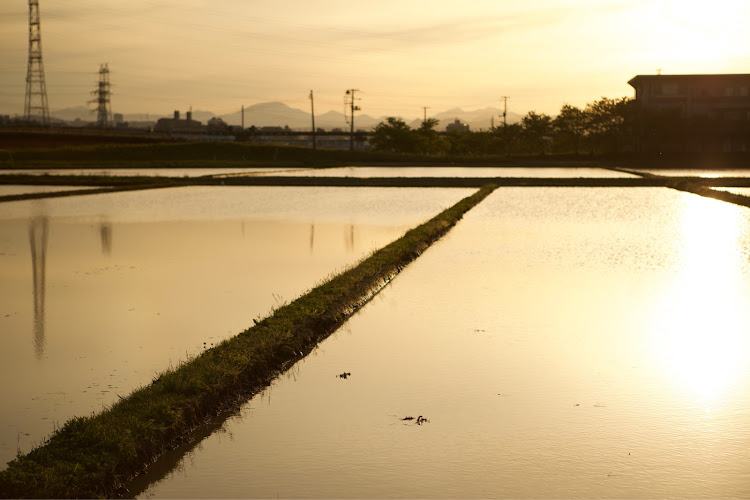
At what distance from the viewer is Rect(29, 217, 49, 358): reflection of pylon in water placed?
925 centimetres

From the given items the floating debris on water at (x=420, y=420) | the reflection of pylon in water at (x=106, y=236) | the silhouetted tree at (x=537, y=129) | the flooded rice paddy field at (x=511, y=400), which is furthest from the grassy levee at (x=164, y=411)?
the silhouetted tree at (x=537, y=129)

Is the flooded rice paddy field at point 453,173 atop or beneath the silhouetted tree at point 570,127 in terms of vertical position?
beneath

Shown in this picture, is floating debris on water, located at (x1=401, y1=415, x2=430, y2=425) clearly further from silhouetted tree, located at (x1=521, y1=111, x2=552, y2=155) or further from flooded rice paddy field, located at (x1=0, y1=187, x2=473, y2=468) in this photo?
silhouetted tree, located at (x1=521, y1=111, x2=552, y2=155)

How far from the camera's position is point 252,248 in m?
17.5

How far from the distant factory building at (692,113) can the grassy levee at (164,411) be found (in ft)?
265

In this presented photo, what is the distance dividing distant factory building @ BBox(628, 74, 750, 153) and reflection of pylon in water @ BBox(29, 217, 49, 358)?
72.8 meters

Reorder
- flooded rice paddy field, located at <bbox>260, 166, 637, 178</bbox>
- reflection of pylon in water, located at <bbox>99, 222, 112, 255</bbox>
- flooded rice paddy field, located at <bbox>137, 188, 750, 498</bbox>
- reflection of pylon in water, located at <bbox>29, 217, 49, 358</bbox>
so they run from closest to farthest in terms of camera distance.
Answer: flooded rice paddy field, located at <bbox>137, 188, 750, 498</bbox>
reflection of pylon in water, located at <bbox>29, 217, 49, 358</bbox>
reflection of pylon in water, located at <bbox>99, 222, 112, 255</bbox>
flooded rice paddy field, located at <bbox>260, 166, 637, 178</bbox>

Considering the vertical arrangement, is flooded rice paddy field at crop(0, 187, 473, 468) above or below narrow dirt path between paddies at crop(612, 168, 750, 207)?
below

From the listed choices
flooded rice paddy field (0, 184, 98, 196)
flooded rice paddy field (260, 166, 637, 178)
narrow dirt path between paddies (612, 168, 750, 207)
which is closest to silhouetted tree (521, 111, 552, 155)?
flooded rice paddy field (260, 166, 637, 178)

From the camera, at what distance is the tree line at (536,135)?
98.1 meters

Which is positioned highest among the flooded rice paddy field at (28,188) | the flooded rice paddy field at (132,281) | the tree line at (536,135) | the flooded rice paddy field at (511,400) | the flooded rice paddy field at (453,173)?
the tree line at (536,135)

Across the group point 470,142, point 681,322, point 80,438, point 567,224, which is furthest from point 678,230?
point 470,142

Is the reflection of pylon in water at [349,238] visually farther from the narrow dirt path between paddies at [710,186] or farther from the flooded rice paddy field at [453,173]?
the flooded rice paddy field at [453,173]

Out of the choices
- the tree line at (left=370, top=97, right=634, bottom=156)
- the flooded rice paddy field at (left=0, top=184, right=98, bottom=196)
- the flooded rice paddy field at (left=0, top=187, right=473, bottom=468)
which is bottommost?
the flooded rice paddy field at (left=0, top=187, right=473, bottom=468)
